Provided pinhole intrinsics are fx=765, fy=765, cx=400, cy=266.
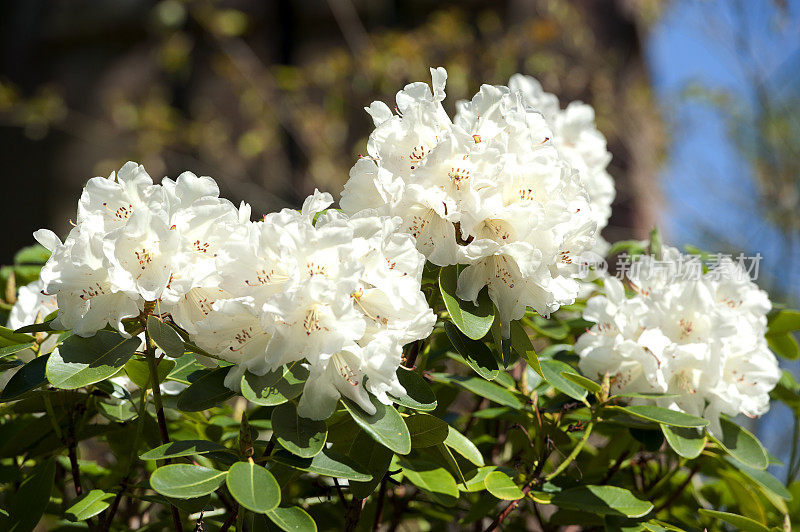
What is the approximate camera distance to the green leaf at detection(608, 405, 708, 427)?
3.47 ft

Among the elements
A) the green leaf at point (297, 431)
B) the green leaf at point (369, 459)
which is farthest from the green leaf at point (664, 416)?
the green leaf at point (297, 431)

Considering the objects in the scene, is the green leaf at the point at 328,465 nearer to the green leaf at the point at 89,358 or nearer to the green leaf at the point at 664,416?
the green leaf at the point at 89,358

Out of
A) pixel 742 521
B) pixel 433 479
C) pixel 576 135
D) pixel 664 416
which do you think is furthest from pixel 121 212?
pixel 576 135

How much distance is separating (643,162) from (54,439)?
4005 millimetres

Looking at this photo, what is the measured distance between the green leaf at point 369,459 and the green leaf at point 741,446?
0.55m

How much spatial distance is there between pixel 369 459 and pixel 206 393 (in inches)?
9.2

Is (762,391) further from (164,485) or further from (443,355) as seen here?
(164,485)

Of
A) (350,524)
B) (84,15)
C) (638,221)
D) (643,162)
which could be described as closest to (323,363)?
(350,524)

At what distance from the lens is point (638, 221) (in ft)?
14.3

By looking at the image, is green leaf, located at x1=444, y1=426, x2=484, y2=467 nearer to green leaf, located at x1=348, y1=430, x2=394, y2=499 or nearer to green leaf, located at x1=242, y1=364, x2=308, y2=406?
green leaf, located at x1=348, y1=430, x2=394, y2=499

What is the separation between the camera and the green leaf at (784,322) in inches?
56.2

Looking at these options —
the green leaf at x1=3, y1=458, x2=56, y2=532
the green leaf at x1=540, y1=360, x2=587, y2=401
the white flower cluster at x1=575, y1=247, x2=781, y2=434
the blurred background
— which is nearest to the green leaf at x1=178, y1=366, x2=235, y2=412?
the green leaf at x1=3, y1=458, x2=56, y2=532

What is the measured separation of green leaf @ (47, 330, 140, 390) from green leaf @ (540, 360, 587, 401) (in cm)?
59

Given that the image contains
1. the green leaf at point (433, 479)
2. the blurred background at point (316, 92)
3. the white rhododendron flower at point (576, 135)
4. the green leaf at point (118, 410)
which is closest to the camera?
the green leaf at point (433, 479)
